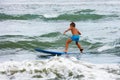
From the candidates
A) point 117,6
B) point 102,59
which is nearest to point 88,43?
point 102,59

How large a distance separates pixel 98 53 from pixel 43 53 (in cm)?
245

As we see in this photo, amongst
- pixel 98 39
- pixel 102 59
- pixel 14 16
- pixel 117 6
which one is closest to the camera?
pixel 102 59

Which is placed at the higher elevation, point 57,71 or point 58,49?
point 57,71

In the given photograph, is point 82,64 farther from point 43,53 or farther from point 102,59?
point 43,53

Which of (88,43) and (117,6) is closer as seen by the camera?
(88,43)

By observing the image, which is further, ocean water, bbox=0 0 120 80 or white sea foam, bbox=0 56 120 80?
ocean water, bbox=0 0 120 80

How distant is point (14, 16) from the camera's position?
120 ft

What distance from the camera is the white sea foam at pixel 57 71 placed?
12.2m

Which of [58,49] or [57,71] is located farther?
[58,49]

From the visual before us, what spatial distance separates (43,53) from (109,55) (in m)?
2.90

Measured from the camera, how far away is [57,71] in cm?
1263

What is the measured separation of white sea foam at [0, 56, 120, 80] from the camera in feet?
40.0

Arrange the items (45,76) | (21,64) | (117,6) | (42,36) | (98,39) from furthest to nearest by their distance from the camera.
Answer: (117,6)
(42,36)
(98,39)
(21,64)
(45,76)

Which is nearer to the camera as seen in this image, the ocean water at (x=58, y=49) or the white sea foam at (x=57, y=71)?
the white sea foam at (x=57, y=71)
